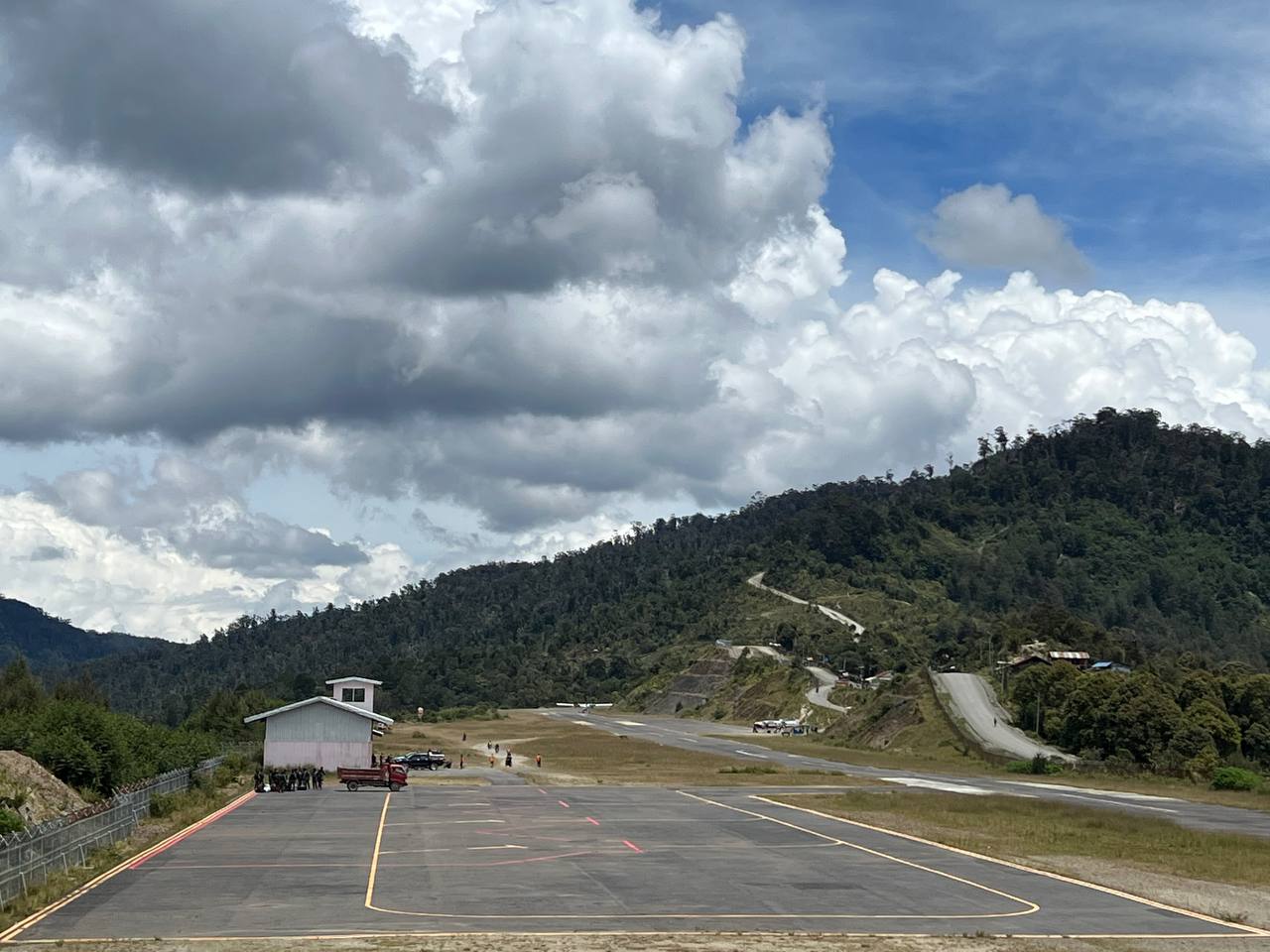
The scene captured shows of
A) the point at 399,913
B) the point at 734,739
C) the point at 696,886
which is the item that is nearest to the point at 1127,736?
the point at 734,739

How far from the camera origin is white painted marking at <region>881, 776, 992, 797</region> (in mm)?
82694

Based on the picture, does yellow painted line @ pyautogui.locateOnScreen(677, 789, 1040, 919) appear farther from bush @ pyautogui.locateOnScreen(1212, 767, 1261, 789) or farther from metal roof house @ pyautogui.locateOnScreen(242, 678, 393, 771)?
bush @ pyautogui.locateOnScreen(1212, 767, 1261, 789)

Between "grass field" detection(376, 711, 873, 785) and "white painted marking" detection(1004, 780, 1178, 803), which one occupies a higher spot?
"grass field" detection(376, 711, 873, 785)

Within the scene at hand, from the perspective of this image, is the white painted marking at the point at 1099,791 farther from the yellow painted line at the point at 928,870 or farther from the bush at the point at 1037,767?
the yellow painted line at the point at 928,870

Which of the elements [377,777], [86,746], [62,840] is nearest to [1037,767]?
[377,777]

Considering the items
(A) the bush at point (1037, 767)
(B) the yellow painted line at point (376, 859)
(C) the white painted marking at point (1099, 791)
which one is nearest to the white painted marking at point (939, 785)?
(C) the white painted marking at point (1099, 791)

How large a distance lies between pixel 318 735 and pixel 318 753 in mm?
1273

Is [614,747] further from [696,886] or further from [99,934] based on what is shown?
[99,934]

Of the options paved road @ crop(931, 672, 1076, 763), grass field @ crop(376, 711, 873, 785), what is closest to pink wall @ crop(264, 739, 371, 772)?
grass field @ crop(376, 711, 873, 785)

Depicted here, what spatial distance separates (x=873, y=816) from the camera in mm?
62469

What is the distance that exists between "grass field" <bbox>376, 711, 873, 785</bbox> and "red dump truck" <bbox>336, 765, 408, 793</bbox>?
13.5m

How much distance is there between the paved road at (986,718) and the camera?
397 ft

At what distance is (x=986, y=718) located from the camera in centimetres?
13950

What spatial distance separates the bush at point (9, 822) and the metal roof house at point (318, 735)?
53.4m
